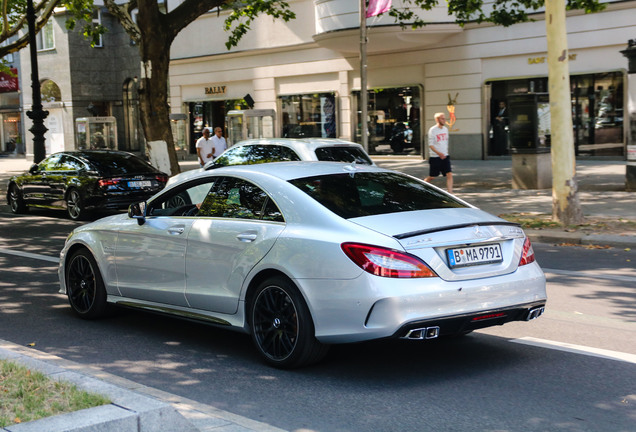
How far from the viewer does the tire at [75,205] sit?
56.4 ft

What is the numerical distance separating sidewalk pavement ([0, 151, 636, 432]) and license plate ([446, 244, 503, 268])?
1680 mm

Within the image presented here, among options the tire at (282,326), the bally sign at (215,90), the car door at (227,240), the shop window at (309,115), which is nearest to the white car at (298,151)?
the car door at (227,240)

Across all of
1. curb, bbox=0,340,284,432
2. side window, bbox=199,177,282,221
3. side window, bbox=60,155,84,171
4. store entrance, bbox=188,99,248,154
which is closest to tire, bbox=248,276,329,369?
side window, bbox=199,177,282,221

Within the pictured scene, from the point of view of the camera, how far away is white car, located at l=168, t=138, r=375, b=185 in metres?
13.6

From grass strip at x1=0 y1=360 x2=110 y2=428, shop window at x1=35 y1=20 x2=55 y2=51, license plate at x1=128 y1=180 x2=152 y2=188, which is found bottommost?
grass strip at x1=0 y1=360 x2=110 y2=428

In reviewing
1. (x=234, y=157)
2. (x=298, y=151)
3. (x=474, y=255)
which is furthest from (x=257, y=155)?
(x=474, y=255)

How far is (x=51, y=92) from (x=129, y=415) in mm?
44542

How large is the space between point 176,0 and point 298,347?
109ft

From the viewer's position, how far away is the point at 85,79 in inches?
1762

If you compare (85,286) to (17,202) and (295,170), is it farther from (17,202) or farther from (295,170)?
(17,202)

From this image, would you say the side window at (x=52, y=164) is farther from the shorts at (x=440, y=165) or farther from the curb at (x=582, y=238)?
the curb at (x=582, y=238)

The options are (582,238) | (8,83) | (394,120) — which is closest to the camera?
(582,238)

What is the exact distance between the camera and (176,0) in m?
36.7

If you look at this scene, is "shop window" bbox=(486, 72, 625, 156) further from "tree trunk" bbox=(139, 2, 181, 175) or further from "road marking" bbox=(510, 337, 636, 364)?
"road marking" bbox=(510, 337, 636, 364)
